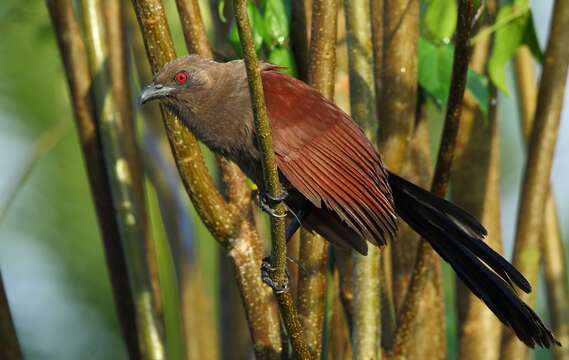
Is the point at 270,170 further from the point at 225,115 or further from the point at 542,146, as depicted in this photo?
the point at 542,146

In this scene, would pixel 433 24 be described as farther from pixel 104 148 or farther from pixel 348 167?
pixel 104 148

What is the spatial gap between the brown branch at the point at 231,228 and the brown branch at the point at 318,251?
130mm

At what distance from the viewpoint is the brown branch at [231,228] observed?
3.22 m

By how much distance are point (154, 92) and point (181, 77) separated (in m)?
0.11

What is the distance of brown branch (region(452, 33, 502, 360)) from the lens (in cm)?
391

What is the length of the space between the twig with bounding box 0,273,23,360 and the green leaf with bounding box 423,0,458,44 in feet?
6.17

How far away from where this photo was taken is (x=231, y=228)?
332 centimetres

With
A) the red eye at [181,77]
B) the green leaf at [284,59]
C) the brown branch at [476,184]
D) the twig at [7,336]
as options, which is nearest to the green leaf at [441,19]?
the brown branch at [476,184]

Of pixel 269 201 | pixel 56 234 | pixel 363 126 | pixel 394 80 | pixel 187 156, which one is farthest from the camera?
pixel 56 234

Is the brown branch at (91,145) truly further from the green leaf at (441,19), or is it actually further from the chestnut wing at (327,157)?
the green leaf at (441,19)

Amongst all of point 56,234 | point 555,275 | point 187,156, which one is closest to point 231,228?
point 187,156

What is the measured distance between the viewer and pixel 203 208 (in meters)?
3.24

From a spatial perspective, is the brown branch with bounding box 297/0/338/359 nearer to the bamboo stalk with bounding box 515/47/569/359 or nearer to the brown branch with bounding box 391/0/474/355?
the brown branch with bounding box 391/0/474/355

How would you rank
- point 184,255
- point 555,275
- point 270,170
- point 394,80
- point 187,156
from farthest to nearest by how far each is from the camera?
point 184,255 → point 555,275 → point 394,80 → point 187,156 → point 270,170
